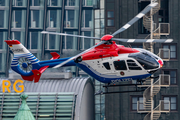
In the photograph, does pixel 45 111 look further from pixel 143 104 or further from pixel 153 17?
pixel 153 17

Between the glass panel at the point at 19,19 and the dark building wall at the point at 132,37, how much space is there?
26.6 m

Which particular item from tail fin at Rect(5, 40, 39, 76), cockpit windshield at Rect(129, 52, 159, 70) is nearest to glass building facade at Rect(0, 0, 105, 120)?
tail fin at Rect(5, 40, 39, 76)

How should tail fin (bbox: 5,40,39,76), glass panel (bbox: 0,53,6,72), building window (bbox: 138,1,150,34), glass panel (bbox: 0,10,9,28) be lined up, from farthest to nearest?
glass panel (bbox: 0,10,9,28) < glass panel (bbox: 0,53,6,72) < building window (bbox: 138,1,150,34) < tail fin (bbox: 5,40,39,76)

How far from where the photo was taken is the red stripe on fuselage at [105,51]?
48.4 metres

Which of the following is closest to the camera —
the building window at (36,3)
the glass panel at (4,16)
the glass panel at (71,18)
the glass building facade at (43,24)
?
the glass building facade at (43,24)

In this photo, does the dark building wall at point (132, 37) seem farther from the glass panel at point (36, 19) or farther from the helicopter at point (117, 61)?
the glass panel at point (36, 19)

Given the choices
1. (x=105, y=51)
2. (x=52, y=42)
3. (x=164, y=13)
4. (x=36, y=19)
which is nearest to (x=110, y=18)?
(x=164, y=13)

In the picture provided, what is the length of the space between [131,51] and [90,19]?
45439 millimetres

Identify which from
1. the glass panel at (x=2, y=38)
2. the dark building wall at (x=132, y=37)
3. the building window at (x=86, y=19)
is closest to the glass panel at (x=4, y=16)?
the glass panel at (x=2, y=38)

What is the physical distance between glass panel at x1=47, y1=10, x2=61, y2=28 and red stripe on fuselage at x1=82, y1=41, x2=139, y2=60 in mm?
43693

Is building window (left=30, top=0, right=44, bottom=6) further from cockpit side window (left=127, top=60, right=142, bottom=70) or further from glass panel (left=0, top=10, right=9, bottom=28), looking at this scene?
cockpit side window (left=127, top=60, right=142, bottom=70)

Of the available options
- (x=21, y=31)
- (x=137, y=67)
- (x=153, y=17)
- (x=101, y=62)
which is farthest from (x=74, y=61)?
(x=21, y=31)

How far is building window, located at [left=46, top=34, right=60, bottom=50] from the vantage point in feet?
302

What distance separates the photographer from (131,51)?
48531 millimetres
